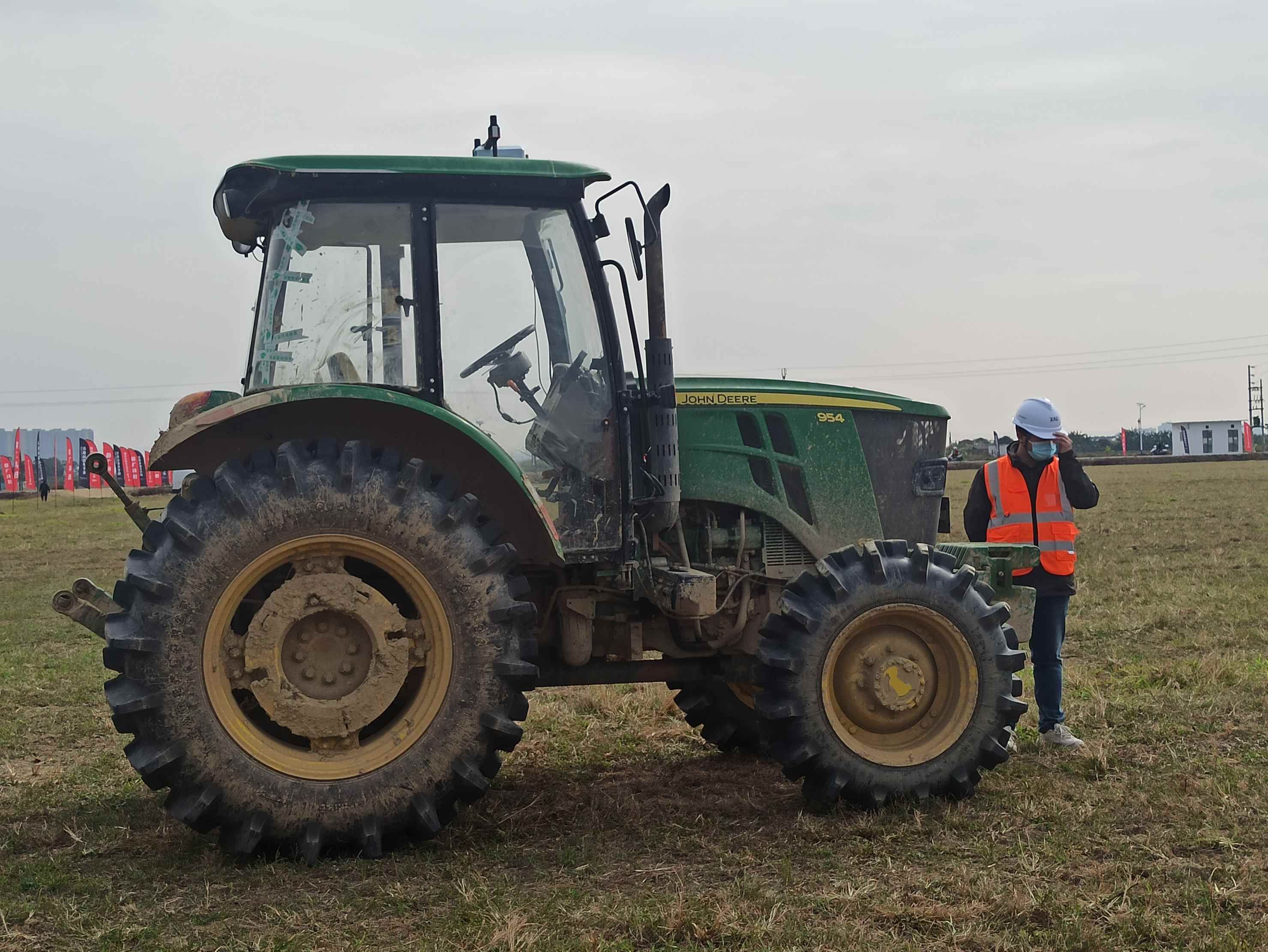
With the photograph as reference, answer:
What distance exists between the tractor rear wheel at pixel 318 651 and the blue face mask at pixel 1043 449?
11.0ft

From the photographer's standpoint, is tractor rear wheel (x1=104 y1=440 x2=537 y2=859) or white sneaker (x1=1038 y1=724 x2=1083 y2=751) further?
white sneaker (x1=1038 y1=724 x2=1083 y2=751)

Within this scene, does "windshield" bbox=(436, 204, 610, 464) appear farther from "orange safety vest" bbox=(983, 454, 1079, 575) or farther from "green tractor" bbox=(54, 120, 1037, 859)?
"orange safety vest" bbox=(983, 454, 1079, 575)

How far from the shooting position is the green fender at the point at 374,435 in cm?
488

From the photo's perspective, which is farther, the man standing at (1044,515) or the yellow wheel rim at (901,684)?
the man standing at (1044,515)

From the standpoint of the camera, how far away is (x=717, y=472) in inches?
239

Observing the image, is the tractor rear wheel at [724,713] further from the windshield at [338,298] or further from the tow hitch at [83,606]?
the tow hitch at [83,606]

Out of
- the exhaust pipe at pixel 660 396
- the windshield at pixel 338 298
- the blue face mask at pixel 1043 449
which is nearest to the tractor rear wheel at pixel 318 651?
the windshield at pixel 338 298

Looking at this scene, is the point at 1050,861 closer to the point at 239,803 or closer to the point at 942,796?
the point at 942,796

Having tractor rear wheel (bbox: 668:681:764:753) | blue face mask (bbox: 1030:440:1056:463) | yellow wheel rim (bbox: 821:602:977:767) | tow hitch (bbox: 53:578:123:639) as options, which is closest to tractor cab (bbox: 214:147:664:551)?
tow hitch (bbox: 53:578:123:639)

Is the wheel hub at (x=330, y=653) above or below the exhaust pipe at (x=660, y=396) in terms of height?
below

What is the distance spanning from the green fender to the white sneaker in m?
2.95

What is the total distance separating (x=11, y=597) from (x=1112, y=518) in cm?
1841

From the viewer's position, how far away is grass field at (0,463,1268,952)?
4074 millimetres

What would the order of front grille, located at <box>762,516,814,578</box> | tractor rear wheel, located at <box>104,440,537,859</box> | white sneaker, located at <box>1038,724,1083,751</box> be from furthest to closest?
1. white sneaker, located at <box>1038,724,1083,751</box>
2. front grille, located at <box>762,516,814,578</box>
3. tractor rear wheel, located at <box>104,440,537,859</box>
